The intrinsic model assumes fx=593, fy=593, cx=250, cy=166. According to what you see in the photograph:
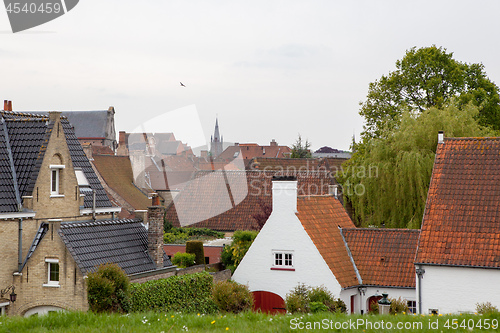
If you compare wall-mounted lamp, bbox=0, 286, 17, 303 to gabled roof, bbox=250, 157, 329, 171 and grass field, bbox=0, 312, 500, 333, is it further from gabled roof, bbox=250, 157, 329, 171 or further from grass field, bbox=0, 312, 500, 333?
gabled roof, bbox=250, 157, 329, 171

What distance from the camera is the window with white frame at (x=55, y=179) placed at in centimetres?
2241

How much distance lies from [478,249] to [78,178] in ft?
51.6

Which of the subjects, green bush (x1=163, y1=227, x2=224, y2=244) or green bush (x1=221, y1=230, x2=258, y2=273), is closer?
green bush (x1=221, y1=230, x2=258, y2=273)

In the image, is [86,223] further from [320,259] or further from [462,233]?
[462,233]

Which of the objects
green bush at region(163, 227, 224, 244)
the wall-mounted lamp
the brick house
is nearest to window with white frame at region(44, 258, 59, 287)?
the brick house

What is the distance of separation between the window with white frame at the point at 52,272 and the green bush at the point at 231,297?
18.4 feet

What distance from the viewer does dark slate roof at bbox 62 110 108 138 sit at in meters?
102

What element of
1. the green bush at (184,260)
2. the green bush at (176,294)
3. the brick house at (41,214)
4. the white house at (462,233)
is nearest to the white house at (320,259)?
the green bush at (176,294)

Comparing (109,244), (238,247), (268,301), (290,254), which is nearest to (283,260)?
(290,254)

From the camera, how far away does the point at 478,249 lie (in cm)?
2064

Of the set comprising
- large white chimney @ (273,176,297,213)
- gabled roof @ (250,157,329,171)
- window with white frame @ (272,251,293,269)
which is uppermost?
gabled roof @ (250,157,329,171)

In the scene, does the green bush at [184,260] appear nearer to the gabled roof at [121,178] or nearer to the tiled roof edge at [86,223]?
the tiled roof edge at [86,223]

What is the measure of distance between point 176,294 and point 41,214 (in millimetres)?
5965

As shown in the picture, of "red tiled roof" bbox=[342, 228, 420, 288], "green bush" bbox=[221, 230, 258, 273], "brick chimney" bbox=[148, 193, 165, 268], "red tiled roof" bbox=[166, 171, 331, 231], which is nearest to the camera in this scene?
"brick chimney" bbox=[148, 193, 165, 268]
